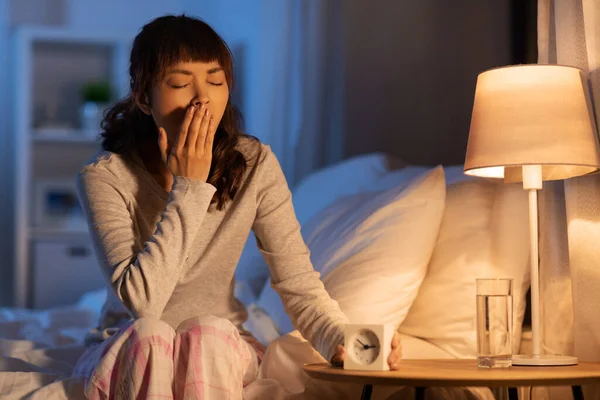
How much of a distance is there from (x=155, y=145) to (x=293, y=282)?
391 mm

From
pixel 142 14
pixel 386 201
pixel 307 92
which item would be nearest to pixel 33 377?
pixel 386 201

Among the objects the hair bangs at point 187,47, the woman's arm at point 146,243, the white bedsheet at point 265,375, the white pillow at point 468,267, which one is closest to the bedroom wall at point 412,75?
the white pillow at point 468,267

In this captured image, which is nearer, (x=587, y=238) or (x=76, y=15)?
(x=587, y=238)

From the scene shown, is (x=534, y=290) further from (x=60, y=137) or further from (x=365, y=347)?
(x=60, y=137)

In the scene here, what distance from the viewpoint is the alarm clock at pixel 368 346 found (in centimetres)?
137

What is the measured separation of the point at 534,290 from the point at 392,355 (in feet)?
1.14

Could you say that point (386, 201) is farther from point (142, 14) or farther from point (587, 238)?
point (142, 14)

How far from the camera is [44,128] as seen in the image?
4.11m

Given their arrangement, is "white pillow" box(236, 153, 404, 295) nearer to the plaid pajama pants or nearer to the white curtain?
the white curtain

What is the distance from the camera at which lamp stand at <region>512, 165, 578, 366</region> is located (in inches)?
59.6

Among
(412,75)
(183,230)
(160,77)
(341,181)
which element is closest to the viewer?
(183,230)

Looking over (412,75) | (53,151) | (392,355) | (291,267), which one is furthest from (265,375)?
(53,151)

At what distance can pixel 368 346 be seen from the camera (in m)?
1.40

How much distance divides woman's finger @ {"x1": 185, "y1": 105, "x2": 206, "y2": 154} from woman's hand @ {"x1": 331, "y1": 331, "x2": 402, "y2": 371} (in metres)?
0.42
